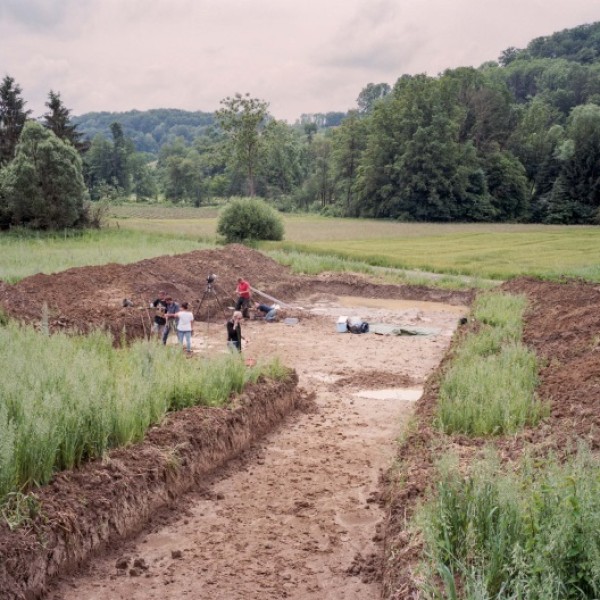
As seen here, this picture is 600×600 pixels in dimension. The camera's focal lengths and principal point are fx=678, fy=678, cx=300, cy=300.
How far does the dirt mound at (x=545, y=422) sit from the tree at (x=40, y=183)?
32047mm

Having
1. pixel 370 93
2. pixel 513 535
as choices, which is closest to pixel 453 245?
pixel 513 535

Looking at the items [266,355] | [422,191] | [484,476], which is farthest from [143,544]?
[422,191]

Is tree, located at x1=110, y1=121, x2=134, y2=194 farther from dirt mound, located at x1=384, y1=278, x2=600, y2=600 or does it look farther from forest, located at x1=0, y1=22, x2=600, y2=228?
dirt mound, located at x1=384, y1=278, x2=600, y2=600

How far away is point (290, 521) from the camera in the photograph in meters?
8.23

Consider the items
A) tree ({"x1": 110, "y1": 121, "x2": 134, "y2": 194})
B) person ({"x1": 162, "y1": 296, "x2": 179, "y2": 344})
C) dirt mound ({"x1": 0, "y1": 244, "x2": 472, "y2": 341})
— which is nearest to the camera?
person ({"x1": 162, "y1": 296, "x2": 179, "y2": 344})

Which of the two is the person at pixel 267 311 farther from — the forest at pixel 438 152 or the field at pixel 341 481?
the forest at pixel 438 152

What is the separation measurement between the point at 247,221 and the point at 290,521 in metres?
36.1

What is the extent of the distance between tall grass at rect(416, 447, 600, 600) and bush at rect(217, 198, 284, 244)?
37972mm

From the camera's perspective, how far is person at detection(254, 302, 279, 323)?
22.5 m

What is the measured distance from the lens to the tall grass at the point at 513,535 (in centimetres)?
441

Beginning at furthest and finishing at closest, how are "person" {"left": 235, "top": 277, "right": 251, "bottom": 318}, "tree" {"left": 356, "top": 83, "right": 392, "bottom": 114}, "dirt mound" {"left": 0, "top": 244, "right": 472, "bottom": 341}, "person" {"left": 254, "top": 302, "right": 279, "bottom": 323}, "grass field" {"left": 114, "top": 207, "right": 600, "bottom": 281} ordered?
"tree" {"left": 356, "top": 83, "right": 392, "bottom": 114}, "grass field" {"left": 114, "top": 207, "right": 600, "bottom": 281}, "person" {"left": 254, "top": 302, "right": 279, "bottom": 323}, "person" {"left": 235, "top": 277, "right": 251, "bottom": 318}, "dirt mound" {"left": 0, "top": 244, "right": 472, "bottom": 341}

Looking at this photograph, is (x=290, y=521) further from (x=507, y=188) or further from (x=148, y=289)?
(x=507, y=188)

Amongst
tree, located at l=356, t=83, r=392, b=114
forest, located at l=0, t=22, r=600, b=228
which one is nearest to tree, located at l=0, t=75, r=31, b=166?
forest, located at l=0, t=22, r=600, b=228

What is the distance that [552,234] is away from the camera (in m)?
54.7
